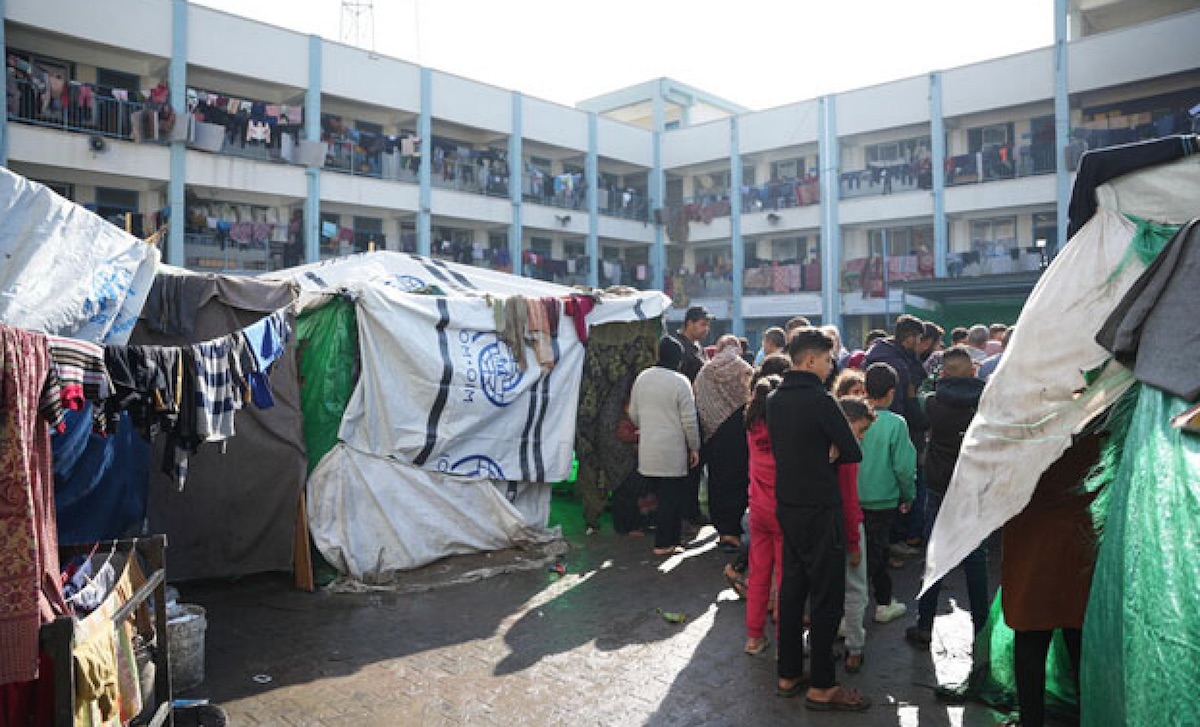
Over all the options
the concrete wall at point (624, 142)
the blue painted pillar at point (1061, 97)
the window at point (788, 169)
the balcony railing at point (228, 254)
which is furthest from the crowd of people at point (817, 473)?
the concrete wall at point (624, 142)

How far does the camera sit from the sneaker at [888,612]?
5.25 m

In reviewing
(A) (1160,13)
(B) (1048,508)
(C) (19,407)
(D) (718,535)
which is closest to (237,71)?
A: (D) (718,535)

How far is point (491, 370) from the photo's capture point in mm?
7172

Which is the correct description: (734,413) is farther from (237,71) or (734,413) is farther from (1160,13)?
(1160,13)

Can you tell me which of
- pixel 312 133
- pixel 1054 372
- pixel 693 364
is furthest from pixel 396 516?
pixel 312 133

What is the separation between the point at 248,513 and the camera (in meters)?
6.12

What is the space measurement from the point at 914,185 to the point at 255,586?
24335 millimetres

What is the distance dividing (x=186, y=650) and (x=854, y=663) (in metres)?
3.64

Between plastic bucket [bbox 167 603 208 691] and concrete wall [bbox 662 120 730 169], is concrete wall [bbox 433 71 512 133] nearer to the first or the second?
concrete wall [bbox 662 120 730 169]

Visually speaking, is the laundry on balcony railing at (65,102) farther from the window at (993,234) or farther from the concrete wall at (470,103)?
the window at (993,234)

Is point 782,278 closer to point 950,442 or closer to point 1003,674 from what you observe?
point 950,442

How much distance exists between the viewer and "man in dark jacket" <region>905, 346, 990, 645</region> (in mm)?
4520

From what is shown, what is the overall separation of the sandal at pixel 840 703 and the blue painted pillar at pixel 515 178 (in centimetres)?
2354

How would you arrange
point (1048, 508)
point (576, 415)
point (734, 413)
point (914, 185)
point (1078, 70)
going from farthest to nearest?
1. point (914, 185)
2. point (1078, 70)
3. point (576, 415)
4. point (734, 413)
5. point (1048, 508)
